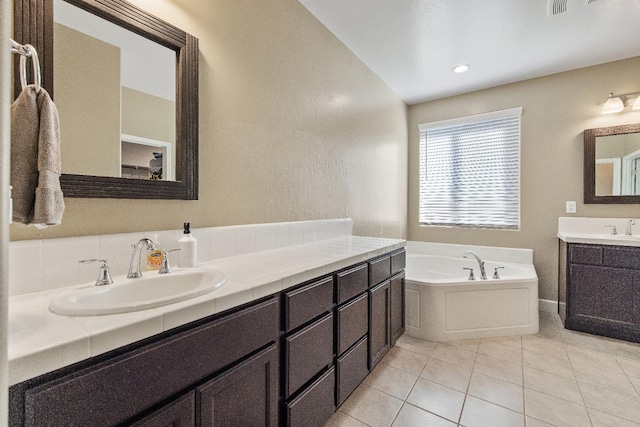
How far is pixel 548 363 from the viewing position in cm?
214

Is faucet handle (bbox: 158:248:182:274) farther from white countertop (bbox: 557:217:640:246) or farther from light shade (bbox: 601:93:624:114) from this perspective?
light shade (bbox: 601:93:624:114)

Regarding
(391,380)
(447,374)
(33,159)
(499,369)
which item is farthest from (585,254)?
(33,159)

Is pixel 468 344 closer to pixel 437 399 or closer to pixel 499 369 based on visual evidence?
pixel 499 369

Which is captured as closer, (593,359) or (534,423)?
(534,423)

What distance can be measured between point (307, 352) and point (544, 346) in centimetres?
229

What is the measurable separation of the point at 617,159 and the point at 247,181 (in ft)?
11.8

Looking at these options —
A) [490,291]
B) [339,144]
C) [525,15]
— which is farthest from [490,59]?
[490,291]

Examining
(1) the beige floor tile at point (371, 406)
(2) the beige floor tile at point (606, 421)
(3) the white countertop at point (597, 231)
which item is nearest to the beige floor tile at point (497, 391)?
(2) the beige floor tile at point (606, 421)

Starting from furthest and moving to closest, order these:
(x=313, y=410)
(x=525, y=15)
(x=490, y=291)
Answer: (x=490, y=291) < (x=525, y=15) < (x=313, y=410)

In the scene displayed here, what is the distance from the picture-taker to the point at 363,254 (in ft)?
5.77

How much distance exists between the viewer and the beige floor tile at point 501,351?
2223mm

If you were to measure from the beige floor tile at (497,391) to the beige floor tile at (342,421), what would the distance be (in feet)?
2.57

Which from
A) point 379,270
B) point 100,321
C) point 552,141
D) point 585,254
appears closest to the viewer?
point 100,321

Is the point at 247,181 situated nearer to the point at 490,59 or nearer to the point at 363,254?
the point at 363,254
